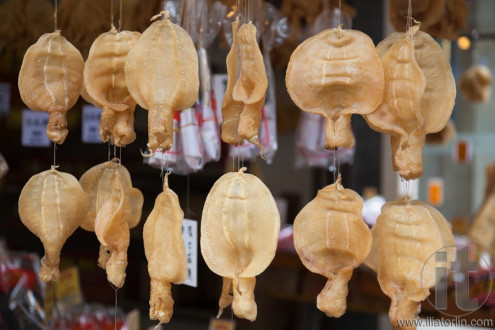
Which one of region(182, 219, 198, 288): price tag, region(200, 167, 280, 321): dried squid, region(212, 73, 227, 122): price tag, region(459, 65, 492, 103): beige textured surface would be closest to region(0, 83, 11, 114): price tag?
region(212, 73, 227, 122): price tag

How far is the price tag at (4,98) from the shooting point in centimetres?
287

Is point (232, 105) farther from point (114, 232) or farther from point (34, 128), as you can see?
point (34, 128)

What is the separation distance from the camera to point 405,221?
1106mm

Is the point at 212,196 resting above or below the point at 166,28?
below

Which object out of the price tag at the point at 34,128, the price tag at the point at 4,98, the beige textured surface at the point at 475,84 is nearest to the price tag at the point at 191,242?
the price tag at the point at 34,128

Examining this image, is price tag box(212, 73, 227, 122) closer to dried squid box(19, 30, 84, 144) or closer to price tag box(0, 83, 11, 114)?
dried squid box(19, 30, 84, 144)

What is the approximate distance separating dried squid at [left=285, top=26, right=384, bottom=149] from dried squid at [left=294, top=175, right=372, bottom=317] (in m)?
0.10

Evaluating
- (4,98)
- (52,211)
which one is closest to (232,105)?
(52,211)

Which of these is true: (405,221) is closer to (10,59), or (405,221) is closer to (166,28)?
(166,28)

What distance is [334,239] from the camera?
1.13 m

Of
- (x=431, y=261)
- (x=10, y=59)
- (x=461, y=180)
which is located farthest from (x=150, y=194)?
(x=461, y=180)

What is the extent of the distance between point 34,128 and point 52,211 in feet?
4.45

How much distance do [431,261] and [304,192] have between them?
2862mm

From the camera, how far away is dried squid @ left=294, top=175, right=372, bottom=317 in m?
1.12
